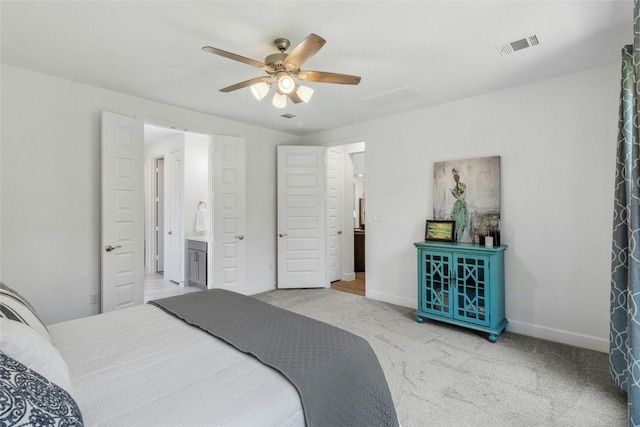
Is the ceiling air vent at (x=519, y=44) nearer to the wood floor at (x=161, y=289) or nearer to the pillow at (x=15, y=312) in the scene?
the pillow at (x=15, y=312)

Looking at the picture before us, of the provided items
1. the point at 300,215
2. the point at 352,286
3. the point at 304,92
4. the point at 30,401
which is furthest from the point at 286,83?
the point at 352,286

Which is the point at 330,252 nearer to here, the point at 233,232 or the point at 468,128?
the point at 233,232

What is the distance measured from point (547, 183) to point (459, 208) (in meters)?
0.84

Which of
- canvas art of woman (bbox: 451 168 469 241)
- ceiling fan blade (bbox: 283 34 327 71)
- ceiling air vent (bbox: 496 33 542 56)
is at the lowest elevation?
canvas art of woman (bbox: 451 168 469 241)

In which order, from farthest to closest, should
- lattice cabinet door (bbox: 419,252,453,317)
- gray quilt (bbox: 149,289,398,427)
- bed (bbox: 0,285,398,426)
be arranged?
1. lattice cabinet door (bbox: 419,252,453,317)
2. gray quilt (bbox: 149,289,398,427)
3. bed (bbox: 0,285,398,426)

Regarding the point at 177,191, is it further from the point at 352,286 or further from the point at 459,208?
the point at 459,208

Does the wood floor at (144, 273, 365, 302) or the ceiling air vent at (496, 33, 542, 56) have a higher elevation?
the ceiling air vent at (496, 33, 542, 56)

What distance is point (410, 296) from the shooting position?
12.9 feet

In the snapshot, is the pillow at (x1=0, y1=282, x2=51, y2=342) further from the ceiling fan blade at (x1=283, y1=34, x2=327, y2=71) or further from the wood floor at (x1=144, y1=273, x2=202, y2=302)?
the wood floor at (x1=144, y1=273, x2=202, y2=302)

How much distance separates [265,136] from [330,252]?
2191mm

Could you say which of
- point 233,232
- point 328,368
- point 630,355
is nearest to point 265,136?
point 233,232

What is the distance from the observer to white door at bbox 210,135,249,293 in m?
4.12

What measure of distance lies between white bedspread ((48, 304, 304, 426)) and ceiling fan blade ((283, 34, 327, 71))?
5.66 feet

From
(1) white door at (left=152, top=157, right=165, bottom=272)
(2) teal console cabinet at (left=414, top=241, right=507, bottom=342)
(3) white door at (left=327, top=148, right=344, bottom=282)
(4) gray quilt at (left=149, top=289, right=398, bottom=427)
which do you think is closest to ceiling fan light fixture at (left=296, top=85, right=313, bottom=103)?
(4) gray quilt at (left=149, top=289, right=398, bottom=427)
